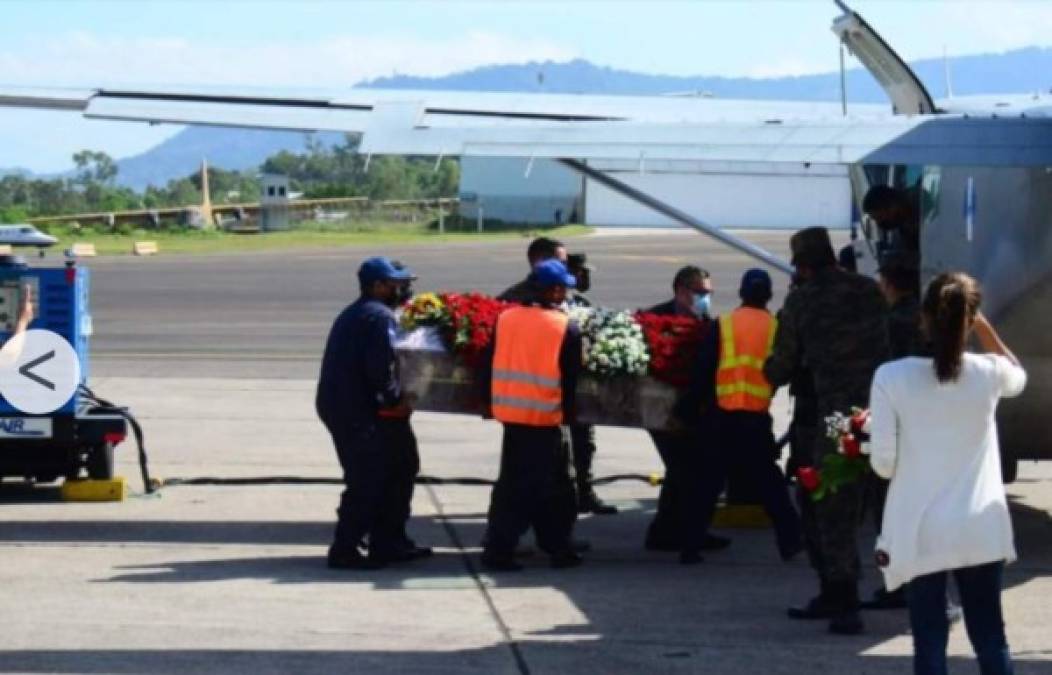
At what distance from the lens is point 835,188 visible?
1646 inches

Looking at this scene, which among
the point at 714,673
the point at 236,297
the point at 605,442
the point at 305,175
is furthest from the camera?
the point at 305,175

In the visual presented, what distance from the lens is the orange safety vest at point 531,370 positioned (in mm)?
12156

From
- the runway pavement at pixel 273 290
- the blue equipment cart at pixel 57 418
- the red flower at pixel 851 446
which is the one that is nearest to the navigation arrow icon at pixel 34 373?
the blue equipment cart at pixel 57 418

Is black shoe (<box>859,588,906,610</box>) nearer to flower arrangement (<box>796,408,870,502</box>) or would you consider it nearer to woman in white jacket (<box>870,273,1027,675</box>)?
flower arrangement (<box>796,408,870,502</box>)

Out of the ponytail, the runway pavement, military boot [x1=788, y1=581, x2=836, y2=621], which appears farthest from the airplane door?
the runway pavement

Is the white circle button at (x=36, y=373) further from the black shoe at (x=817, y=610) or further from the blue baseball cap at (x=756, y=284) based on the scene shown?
the black shoe at (x=817, y=610)

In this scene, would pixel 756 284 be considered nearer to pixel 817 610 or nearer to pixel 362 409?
pixel 817 610

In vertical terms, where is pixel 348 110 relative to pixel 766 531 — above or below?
above

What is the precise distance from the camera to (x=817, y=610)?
10.8 meters

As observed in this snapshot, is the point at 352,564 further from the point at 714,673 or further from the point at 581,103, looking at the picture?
the point at 581,103

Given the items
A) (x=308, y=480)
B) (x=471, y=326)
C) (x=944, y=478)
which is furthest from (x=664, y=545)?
(x=944, y=478)

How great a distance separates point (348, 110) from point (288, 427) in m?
4.31

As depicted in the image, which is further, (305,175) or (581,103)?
(305,175)

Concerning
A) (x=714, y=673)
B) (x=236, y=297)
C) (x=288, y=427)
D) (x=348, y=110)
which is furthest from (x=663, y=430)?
(x=236, y=297)
